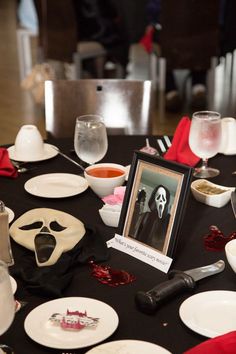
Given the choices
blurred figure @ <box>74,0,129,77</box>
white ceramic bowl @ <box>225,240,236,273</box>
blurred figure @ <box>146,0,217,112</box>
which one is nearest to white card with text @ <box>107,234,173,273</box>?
white ceramic bowl @ <box>225,240,236,273</box>

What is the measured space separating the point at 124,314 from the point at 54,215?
0.37 metres


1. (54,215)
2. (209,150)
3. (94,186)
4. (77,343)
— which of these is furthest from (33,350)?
(209,150)

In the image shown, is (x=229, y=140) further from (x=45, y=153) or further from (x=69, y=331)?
(x=69, y=331)

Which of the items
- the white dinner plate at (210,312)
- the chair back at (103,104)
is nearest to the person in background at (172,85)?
the chair back at (103,104)

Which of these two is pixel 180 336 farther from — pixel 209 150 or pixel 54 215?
pixel 209 150

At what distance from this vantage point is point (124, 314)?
120 cm

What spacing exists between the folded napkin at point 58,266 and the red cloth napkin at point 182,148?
506 mm

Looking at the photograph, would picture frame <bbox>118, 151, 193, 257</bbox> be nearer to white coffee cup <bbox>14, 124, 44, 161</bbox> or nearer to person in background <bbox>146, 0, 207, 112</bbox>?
white coffee cup <bbox>14, 124, 44, 161</bbox>

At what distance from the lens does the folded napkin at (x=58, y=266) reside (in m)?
1.26

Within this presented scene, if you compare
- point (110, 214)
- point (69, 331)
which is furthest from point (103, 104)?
point (69, 331)

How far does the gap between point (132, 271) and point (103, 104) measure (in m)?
1.22

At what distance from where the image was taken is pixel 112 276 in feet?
4.34

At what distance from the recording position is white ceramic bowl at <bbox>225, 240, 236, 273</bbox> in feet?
4.24

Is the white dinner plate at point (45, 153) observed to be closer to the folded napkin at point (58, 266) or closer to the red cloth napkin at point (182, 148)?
the red cloth napkin at point (182, 148)
